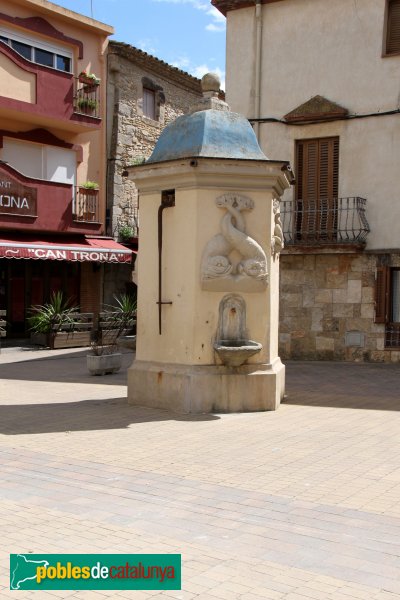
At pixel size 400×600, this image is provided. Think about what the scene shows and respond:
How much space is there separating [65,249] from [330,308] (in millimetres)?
8055

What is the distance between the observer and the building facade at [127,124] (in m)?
24.2

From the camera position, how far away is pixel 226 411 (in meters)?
9.59

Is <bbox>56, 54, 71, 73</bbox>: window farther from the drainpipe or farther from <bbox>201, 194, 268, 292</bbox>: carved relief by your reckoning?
<bbox>201, 194, 268, 292</bbox>: carved relief

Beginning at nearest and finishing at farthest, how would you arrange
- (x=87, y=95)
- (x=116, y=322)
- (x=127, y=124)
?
(x=116, y=322)
(x=87, y=95)
(x=127, y=124)

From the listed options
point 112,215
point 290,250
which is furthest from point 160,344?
point 112,215

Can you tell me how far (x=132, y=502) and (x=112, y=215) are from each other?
19136 millimetres

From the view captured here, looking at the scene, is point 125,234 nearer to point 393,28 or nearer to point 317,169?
point 317,169

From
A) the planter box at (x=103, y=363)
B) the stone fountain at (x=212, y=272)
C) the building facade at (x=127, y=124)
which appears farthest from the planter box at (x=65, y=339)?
the stone fountain at (x=212, y=272)

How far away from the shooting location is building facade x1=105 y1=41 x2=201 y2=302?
2425 cm

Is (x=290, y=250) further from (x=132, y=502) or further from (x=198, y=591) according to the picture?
(x=198, y=591)

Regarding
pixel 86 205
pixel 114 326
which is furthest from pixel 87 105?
pixel 114 326

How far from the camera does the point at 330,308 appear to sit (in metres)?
16.5

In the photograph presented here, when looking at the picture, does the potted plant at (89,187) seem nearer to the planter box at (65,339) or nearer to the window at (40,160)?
the window at (40,160)

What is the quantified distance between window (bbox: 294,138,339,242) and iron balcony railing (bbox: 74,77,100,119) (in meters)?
8.44
